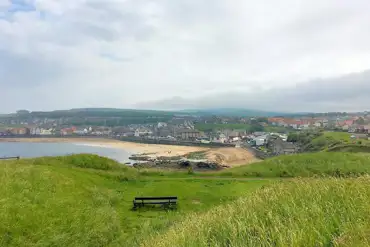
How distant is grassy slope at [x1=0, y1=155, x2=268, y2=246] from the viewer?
10.2 metres

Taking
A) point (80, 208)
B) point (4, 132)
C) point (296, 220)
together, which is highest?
point (296, 220)

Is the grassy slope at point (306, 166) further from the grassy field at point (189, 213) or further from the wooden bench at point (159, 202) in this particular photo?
Result: the wooden bench at point (159, 202)

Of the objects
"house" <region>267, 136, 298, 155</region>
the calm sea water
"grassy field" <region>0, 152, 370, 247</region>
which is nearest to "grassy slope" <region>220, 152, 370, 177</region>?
"grassy field" <region>0, 152, 370, 247</region>

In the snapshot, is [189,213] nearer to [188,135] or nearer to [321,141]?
[321,141]

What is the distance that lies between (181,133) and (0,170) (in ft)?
371

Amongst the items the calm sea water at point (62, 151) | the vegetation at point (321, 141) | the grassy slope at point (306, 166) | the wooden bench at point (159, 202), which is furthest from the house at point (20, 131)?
the wooden bench at point (159, 202)

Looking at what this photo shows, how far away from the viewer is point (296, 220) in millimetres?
6629

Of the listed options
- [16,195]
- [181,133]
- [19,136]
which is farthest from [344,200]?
[19,136]

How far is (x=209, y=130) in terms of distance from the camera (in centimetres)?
14388

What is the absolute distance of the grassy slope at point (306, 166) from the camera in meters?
26.5

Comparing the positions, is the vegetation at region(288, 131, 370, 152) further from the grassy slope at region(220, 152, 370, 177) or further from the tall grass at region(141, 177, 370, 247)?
the tall grass at region(141, 177, 370, 247)

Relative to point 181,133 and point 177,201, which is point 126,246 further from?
point 181,133

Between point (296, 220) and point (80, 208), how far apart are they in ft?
30.7

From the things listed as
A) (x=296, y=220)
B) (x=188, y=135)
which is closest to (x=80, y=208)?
(x=296, y=220)
